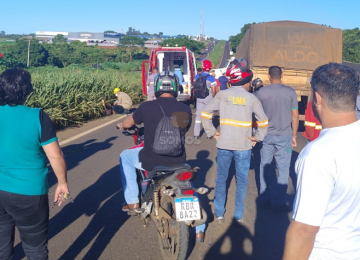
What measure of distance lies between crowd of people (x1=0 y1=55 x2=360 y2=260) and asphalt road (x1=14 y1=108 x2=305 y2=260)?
259 millimetres

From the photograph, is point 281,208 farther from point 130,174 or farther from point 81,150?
point 81,150

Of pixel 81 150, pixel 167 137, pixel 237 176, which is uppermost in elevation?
pixel 167 137

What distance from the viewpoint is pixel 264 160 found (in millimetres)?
5613

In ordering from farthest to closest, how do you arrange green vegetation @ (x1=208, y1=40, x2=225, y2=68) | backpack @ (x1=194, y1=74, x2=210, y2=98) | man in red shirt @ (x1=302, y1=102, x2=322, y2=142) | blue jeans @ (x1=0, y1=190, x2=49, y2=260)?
green vegetation @ (x1=208, y1=40, x2=225, y2=68)
backpack @ (x1=194, y1=74, x2=210, y2=98)
man in red shirt @ (x1=302, y1=102, x2=322, y2=142)
blue jeans @ (x1=0, y1=190, x2=49, y2=260)

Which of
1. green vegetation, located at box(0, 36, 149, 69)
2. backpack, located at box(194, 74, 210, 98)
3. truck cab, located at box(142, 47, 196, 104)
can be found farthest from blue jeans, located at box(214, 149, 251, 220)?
green vegetation, located at box(0, 36, 149, 69)

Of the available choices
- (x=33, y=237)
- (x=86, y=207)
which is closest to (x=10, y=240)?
(x=33, y=237)

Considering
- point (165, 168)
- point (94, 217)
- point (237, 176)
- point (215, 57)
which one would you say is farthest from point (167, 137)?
point (215, 57)

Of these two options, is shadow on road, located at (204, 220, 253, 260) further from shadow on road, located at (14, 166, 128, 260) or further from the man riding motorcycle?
shadow on road, located at (14, 166, 128, 260)

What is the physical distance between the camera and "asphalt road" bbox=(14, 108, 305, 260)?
4.09 metres

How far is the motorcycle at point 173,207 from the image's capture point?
11.2ft

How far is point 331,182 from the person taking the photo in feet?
5.79

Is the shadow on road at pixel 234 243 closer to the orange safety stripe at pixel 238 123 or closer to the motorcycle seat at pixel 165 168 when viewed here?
the motorcycle seat at pixel 165 168

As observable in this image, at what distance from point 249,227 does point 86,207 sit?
2.20 m

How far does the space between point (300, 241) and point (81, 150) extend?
7.32m
